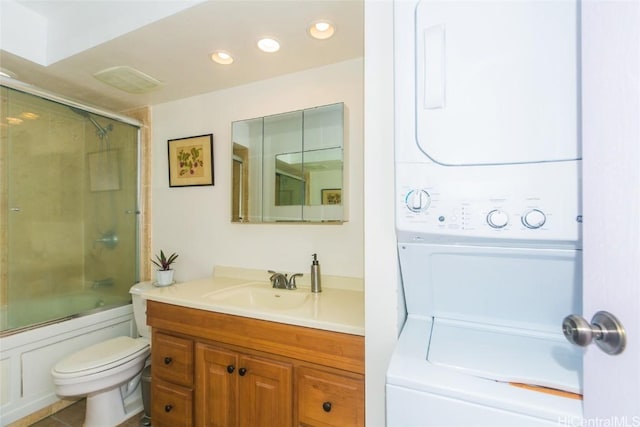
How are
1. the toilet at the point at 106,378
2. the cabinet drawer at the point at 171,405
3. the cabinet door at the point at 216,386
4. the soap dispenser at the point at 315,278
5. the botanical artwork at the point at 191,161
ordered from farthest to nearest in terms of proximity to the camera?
the botanical artwork at the point at 191,161, the soap dispenser at the point at 315,278, the toilet at the point at 106,378, the cabinet drawer at the point at 171,405, the cabinet door at the point at 216,386

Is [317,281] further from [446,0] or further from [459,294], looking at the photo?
[446,0]

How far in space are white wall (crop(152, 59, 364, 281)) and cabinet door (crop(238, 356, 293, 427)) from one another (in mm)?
645

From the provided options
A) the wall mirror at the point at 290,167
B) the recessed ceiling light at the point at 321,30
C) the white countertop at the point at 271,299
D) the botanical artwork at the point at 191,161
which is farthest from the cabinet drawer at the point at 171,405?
the recessed ceiling light at the point at 321,30

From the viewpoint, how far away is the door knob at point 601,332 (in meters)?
0.47

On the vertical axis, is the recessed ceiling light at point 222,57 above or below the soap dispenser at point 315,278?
above

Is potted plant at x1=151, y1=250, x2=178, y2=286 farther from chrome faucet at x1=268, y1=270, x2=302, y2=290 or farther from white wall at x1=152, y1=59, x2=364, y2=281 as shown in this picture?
chrome faucet at x1=268, y1=270, x2=302, y2=290

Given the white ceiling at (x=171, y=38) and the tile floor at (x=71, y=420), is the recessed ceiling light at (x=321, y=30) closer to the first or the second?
the white ceiling at (x=171, y=38)

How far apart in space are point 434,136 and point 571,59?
314 mm

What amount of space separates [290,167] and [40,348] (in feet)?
6.38

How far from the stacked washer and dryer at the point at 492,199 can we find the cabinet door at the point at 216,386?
926mm

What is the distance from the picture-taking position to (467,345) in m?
0.77

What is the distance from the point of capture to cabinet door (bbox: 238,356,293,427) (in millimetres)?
1204

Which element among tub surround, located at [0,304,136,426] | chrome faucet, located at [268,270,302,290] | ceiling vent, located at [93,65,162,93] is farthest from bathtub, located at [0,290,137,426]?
ceiling vent, located at [93,65,162,93]

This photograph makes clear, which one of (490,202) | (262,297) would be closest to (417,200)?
(490,202)
